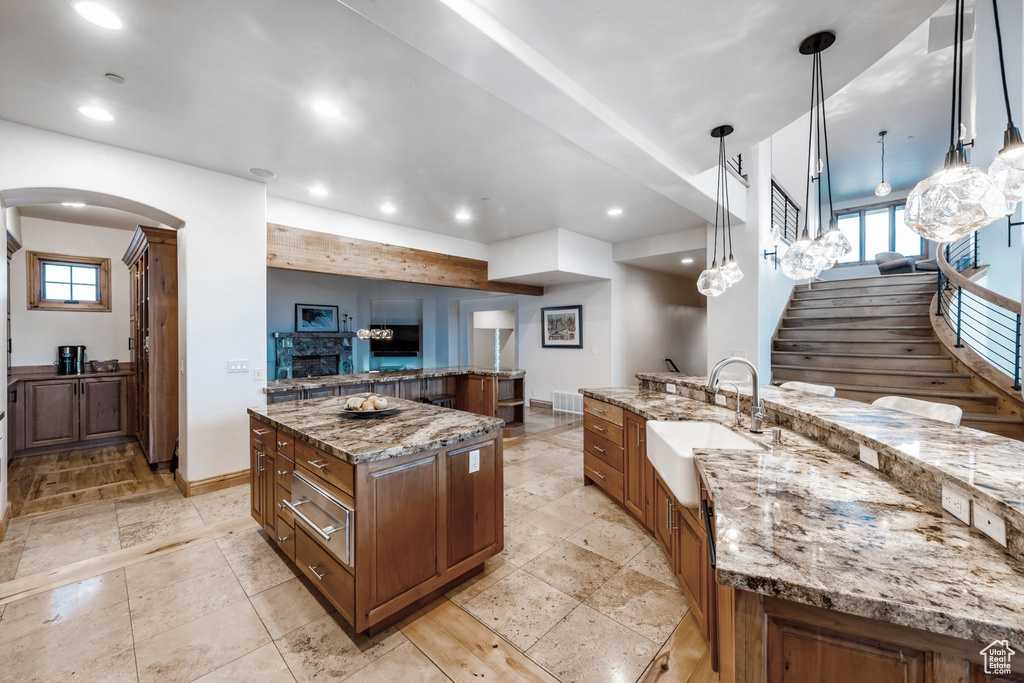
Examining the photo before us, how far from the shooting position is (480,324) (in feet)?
28.7

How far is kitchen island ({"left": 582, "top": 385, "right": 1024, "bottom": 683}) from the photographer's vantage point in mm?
742

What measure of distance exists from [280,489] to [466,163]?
8.88 feet

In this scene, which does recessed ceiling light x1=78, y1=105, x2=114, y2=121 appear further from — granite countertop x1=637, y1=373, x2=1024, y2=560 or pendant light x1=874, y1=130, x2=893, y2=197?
pendant light x1=874, y1=130, x2=893, y2=197

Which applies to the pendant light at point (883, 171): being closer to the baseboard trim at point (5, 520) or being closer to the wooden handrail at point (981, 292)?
the wooden handrail at point (981, 292)

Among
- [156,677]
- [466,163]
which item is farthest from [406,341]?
[156,677]

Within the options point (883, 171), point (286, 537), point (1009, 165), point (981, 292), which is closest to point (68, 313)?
point (286, 537)

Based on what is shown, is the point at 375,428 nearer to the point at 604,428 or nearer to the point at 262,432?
the point at 262,432

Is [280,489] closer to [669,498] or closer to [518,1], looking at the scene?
[669,498]

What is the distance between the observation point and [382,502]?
1.75 metres

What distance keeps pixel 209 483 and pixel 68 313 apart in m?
3.47

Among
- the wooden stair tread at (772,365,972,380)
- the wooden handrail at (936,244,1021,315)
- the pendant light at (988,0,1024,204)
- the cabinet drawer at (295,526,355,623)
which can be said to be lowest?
the cabinet drawer at (295,526,355,623)

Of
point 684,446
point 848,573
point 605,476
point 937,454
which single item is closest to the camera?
point 848,573

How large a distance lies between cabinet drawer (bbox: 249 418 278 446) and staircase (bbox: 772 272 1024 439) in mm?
5260

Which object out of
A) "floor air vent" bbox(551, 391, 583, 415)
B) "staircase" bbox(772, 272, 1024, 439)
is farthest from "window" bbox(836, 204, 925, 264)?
"floor air vent" bbox(551, 391, 583, 415)
